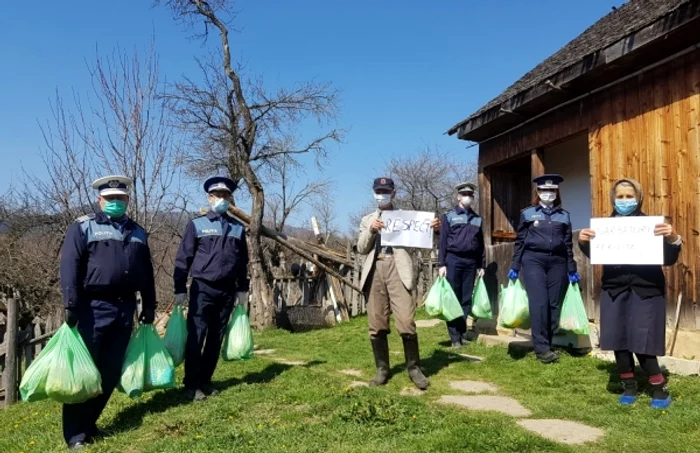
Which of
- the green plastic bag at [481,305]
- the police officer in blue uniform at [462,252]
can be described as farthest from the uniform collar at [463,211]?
the green plastic bag at [481,305]

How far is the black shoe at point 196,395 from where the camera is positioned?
5137mm

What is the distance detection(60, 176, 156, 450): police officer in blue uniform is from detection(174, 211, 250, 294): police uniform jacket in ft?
2.29

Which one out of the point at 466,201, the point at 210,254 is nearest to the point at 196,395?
the point at 210,254

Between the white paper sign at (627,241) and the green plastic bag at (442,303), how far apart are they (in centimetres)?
208

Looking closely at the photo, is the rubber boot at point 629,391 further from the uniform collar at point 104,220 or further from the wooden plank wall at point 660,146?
the uniform collar at point 104,220

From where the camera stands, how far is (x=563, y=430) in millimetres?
3887

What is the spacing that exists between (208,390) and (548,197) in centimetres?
407

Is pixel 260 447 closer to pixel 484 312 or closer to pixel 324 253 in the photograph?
pixel 484 312

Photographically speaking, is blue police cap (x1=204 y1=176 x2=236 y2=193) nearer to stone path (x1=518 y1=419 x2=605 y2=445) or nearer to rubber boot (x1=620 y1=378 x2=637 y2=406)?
stone path (x1=518 y1=419 x2=605 y2=445)

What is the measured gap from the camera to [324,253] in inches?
537

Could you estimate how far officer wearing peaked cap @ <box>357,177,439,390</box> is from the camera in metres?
5.20

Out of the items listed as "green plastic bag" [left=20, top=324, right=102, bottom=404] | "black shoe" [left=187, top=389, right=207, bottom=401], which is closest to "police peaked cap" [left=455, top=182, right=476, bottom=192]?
"black shoe" [left=187, top=389, right=207, bottom=401]

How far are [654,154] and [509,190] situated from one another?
4107mm

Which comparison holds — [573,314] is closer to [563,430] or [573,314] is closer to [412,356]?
[412,356]
